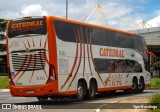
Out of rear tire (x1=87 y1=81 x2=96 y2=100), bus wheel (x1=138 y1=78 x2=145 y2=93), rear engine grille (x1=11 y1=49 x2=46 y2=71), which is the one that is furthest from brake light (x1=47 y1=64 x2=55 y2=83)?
bus wheel (x1=138 y1=78 x2=145 y2=93)

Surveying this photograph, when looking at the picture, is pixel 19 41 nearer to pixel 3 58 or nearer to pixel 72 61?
pixel 72 61

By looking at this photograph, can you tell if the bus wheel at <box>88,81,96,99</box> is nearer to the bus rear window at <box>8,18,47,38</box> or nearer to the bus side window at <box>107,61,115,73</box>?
the bus side window at <box>107,61,115,73</box>

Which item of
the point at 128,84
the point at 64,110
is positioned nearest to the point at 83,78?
the point at 64,110

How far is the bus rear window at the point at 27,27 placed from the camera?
19047 mm

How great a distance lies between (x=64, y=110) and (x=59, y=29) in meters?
4.54

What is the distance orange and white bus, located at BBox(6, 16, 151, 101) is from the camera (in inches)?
741

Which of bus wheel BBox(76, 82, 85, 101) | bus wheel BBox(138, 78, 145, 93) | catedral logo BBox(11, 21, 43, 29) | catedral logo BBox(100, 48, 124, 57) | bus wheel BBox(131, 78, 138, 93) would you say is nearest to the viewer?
catedral logo BBox(11, 21, 43, 29)

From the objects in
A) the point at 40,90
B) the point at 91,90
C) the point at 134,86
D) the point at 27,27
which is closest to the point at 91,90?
the point at 91,90

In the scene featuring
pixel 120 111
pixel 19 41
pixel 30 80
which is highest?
pixel 19 41

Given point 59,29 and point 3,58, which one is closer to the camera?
point 59,29

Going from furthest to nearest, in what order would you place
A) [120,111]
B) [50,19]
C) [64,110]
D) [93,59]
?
1. [93,59]
2. [50,19]
3. [64,110]
4. [120,111]

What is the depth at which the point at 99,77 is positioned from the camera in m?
23.0

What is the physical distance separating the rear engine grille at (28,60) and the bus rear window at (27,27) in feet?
2.85

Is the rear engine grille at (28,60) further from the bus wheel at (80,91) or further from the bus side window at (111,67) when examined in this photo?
the bus side window at (111,67)
